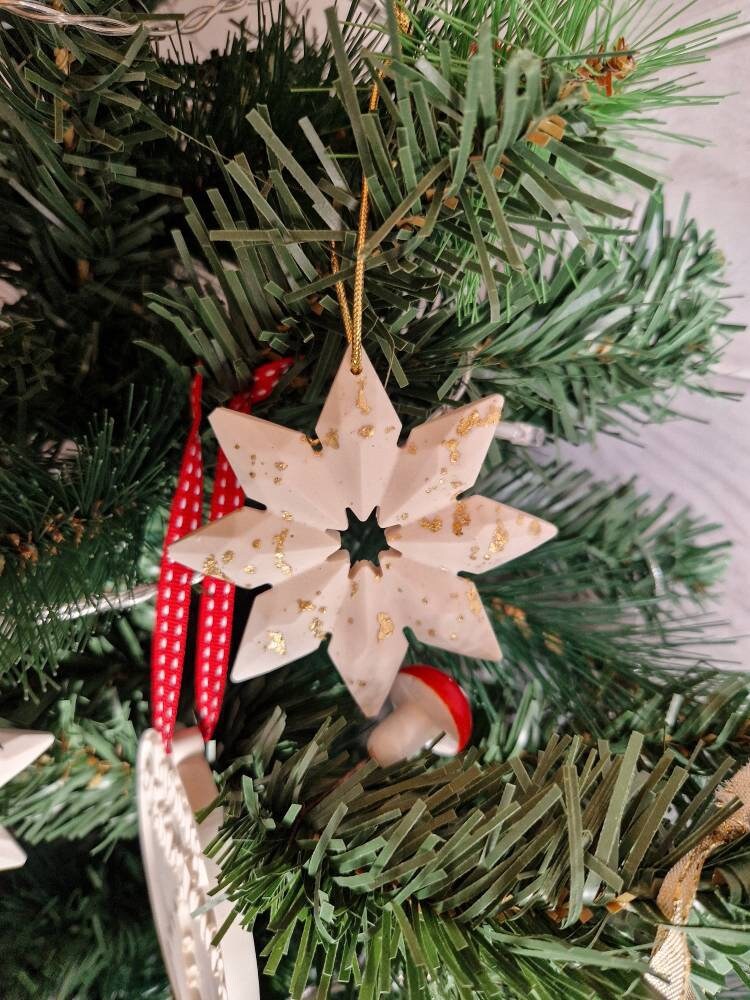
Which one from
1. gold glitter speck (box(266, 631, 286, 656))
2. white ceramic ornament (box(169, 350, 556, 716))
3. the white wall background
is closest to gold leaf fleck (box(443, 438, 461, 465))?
white ceramic ornament (box(169, 350, 556, 716))

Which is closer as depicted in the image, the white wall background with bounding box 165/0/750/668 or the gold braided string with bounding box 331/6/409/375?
the gold braided string with bounding box 331/6/409/375

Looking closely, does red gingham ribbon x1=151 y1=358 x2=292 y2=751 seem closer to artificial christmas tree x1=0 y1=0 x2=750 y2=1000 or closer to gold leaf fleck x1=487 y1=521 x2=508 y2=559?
artificial christmas tree x1=0 y1=0 x2=750 y2=1000

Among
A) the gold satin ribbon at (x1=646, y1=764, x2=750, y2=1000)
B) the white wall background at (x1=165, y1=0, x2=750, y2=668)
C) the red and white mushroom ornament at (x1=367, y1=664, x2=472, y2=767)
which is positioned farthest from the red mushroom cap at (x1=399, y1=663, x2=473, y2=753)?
the white wall background at (x1=165, y1=0, x2=750, y2=668)

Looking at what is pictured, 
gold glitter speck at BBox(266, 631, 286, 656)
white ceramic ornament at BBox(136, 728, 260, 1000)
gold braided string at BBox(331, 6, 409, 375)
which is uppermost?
gold braided string at BBox(331, 6, 409, 375)

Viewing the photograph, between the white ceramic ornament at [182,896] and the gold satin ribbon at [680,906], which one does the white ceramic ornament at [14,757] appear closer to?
the white ceramic ornament at [182,896]

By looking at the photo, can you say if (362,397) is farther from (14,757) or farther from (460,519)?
(14,757)

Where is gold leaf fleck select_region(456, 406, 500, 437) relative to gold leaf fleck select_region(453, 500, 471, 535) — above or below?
above

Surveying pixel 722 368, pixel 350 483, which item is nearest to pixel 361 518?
pixel 350 483
